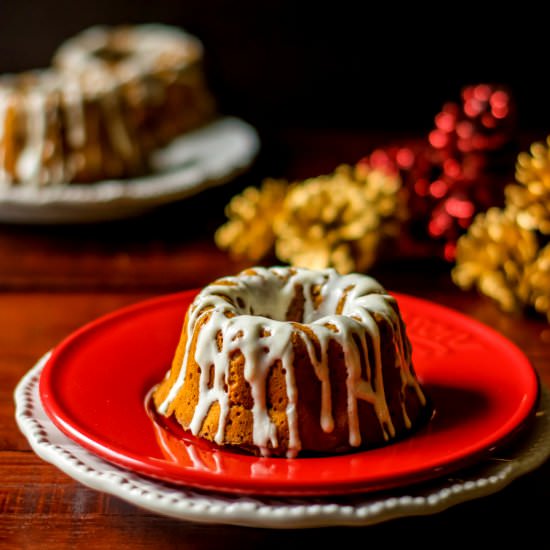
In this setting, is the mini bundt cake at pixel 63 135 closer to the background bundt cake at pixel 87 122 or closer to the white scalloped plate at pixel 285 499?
the background bundt cake at pixel 87 122

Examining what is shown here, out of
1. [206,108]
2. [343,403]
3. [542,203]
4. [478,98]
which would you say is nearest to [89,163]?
[206,108]

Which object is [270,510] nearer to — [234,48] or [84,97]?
[84,97]

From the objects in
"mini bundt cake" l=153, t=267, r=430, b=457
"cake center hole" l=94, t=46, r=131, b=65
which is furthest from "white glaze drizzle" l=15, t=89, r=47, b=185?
"mini bundt cake" l=153, t=267, r=430, b=457

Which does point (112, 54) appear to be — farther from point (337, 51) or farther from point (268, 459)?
point (268, 459)

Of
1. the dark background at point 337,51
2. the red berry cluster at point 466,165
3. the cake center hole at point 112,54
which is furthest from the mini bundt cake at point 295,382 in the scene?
the dark background at point 337,51

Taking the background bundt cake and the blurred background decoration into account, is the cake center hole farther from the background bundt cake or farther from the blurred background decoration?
the blurred background decoration

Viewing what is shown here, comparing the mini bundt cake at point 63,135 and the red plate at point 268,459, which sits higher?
the red plate at point 268,459
